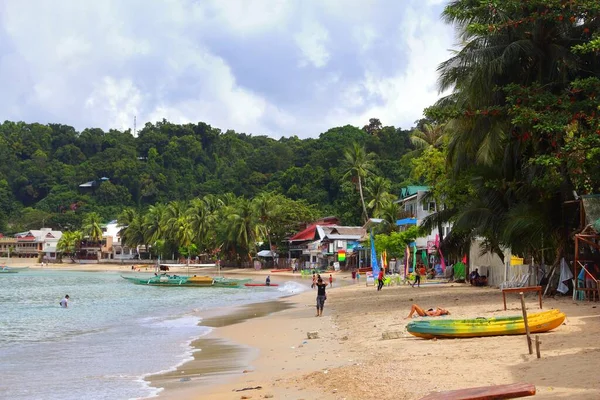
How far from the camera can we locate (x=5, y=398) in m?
13.0

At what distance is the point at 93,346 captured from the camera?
20.9m

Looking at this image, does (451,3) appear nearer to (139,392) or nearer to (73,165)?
(139,392)

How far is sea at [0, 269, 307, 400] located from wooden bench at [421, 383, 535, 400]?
6201mm

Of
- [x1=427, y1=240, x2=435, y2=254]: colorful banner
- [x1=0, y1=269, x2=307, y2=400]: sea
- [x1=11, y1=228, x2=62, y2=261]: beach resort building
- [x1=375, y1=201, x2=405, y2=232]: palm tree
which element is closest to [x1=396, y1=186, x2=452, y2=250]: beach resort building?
[x1=427, y1=240, x2=435, y2=254]: colorful banner

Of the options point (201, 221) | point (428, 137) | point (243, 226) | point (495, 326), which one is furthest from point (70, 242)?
point (495, 326)

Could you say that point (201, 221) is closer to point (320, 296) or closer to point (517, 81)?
point (320, 296)

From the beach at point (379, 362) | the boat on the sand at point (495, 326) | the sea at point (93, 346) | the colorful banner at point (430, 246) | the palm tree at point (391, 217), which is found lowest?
the sea at point (93, 346)

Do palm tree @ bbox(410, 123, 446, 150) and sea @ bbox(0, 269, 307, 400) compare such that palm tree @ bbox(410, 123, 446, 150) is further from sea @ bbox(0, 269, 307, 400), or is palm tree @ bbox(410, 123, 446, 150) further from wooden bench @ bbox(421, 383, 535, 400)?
wooden bench @ bbox(421, 383, 535, 400)

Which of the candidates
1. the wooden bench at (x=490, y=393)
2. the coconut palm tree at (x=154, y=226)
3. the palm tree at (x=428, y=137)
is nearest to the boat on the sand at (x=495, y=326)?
the wooden bench at (x=490, y=393)

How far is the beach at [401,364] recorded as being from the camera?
33.1ft

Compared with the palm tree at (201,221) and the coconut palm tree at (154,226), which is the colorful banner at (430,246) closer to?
the palm tree at (201,221)

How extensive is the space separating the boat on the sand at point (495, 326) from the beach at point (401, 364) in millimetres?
181

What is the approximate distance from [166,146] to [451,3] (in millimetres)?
149114

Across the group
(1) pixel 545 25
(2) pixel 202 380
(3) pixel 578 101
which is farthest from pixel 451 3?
(2) pixel 202 380
